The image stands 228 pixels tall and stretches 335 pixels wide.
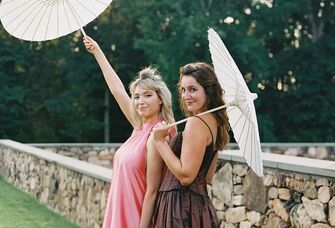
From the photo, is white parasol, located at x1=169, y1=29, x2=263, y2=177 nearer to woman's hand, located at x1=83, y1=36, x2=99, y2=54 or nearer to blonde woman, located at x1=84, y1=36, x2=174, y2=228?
blonde woman, located at x1=84, y1=36, x2=174, y2=228

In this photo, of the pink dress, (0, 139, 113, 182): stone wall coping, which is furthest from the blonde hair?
(0, 139, 113, 182): stone wall coping

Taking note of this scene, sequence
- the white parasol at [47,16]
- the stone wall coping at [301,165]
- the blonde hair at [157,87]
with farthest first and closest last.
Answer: the stone wall coping at [301,165] → the white parasol at [47,16] → the blonde hair at [157,87]

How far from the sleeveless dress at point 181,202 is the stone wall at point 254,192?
1.36m

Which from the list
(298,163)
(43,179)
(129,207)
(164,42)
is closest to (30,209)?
A: (43,179)

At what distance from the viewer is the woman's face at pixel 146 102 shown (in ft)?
9.60

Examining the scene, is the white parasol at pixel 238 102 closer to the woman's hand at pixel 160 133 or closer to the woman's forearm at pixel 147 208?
the woman's hand at pixel 160 133

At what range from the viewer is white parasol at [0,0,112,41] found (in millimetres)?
3346

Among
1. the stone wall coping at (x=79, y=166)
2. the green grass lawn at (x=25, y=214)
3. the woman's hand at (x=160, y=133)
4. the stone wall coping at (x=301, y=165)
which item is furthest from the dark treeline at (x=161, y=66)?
the woman's hand at (x=160, y=133)

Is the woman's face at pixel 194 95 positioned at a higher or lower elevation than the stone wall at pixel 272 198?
higher

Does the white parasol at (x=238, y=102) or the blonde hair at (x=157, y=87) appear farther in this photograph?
the blonde hair at (x=157, y=87)

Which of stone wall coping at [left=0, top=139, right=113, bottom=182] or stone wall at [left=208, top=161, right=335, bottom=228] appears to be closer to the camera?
stone wall at [left=208, top=161, right=335, bottom=228]

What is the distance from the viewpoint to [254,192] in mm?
4652

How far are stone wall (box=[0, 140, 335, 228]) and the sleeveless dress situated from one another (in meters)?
1.36

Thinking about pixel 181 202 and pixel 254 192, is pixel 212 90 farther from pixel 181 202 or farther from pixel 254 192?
pixel 254 192
